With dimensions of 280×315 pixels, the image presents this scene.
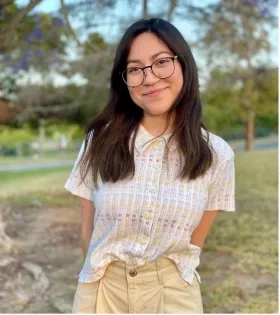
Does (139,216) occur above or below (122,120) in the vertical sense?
below

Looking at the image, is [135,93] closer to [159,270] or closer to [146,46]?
[146,46]

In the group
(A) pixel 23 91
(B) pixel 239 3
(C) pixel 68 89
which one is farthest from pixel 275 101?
(A) pixel 23 91

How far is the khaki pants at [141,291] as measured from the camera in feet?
3.96

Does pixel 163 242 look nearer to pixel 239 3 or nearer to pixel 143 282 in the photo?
pixel 143 282

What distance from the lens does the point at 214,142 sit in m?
1.27

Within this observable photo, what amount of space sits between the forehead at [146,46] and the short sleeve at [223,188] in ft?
1.00

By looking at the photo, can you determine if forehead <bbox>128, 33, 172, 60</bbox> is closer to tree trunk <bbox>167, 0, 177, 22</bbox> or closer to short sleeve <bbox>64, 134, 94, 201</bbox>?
short sleeve <bbox>64, 134, 94, 201</bbox>

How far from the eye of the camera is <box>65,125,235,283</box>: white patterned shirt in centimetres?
119

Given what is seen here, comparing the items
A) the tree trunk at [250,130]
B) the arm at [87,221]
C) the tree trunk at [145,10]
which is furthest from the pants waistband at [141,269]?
the tree trunk at [250,130]

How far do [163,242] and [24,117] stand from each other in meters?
3.99

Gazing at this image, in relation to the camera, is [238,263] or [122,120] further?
[238,263]

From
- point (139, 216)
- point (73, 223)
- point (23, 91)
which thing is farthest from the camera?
point (23, 91)

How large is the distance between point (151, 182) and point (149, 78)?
24 cm

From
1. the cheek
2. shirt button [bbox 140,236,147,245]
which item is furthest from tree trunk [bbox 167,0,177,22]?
shirt button [bbox 140,236,147,245]
